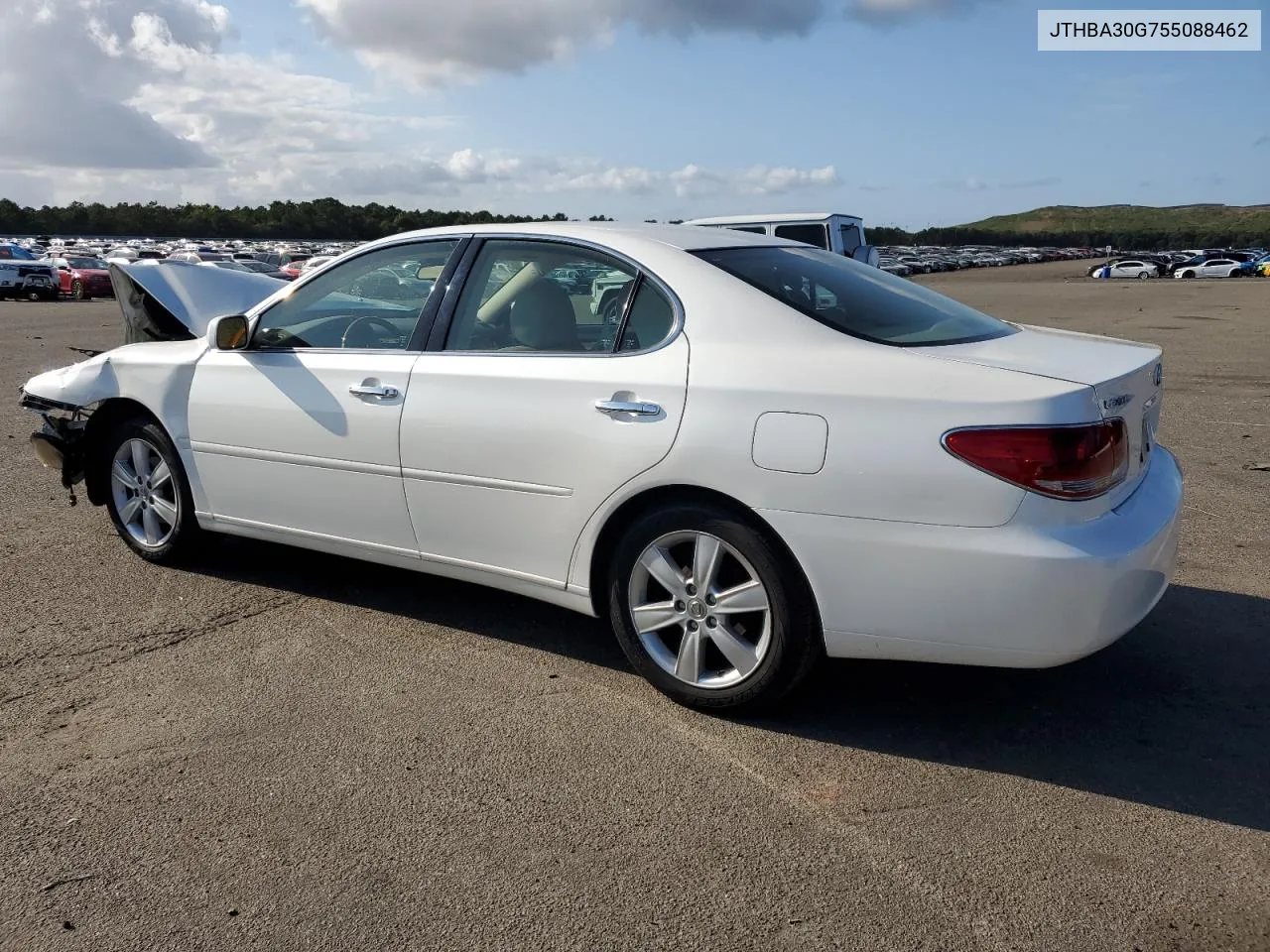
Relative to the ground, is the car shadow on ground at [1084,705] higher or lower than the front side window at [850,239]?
lower

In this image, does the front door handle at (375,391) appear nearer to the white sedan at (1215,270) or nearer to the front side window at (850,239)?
the front side window at (850,239)

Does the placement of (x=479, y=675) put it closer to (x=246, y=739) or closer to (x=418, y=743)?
(x=418, y=743)

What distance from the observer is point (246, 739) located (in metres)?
3.48

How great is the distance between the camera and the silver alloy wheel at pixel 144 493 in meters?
5.10

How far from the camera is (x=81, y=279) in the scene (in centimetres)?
3541

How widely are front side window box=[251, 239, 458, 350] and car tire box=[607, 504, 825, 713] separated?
1.41m

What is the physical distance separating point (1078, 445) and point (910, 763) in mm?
1088

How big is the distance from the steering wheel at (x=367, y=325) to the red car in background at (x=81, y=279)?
34.8 meters

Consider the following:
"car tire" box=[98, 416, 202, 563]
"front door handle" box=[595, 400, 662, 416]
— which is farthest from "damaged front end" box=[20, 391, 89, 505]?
"front door handle" box=[595, 400, 662, 416]

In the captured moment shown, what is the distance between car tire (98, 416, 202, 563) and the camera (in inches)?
197

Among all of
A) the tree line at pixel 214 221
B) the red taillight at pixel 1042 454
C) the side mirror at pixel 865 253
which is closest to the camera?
the red taillight at pixel 1042 454

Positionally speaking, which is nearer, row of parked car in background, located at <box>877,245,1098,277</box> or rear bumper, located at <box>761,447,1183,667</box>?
rear bumper, located at <box>761,447,1183,667</box>

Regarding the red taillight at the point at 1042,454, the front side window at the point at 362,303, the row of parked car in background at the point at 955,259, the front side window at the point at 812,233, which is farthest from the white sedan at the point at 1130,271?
the red taillight at the point at 1042,454

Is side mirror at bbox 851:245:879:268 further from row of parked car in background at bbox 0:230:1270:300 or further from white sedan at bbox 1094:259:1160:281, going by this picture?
white sedan at bbox 1094:259:1160:281
